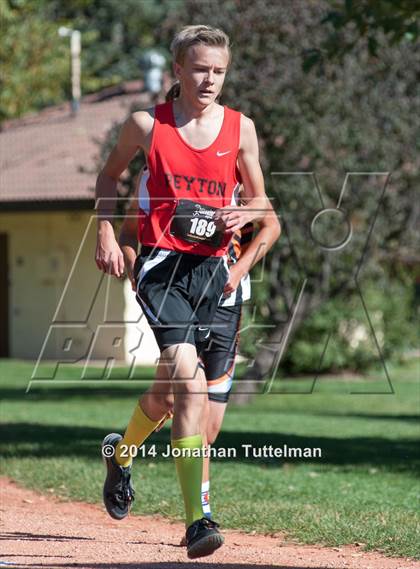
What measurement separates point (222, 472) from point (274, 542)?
10.1 ft

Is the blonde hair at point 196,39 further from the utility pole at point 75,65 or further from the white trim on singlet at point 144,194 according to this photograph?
the utility pole at point 75,65

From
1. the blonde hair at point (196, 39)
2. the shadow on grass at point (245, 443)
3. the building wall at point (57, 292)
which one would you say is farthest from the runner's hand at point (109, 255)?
the building wall at point (57, 292)

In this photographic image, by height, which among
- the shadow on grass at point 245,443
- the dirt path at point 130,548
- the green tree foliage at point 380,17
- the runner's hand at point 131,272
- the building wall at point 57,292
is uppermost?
the green tree foliage at point 380,17

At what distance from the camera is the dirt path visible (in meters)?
6.00

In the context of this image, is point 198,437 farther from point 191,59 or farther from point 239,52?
point 239,52

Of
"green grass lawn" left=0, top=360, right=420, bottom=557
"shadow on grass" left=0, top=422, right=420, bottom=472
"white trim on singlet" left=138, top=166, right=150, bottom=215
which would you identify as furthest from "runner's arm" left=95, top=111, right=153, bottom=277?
"shadow on grass" left=0, top=422, right=420, bottom=472

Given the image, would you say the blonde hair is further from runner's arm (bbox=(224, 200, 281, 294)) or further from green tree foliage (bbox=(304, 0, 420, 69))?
green tree foliage (bbox=(304, 0, 420, 69))

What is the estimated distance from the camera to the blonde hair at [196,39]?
6.03 metres

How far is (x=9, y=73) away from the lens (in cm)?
3525

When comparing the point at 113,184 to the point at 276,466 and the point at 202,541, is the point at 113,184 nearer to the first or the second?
the point at 202,541

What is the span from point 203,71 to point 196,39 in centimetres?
16

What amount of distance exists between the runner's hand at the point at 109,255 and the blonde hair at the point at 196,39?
971mm

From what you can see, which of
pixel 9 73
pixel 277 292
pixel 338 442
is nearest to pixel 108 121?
pixel 9 73

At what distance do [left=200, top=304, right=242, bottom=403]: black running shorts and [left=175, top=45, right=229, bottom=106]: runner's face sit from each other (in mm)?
Result: 1123
